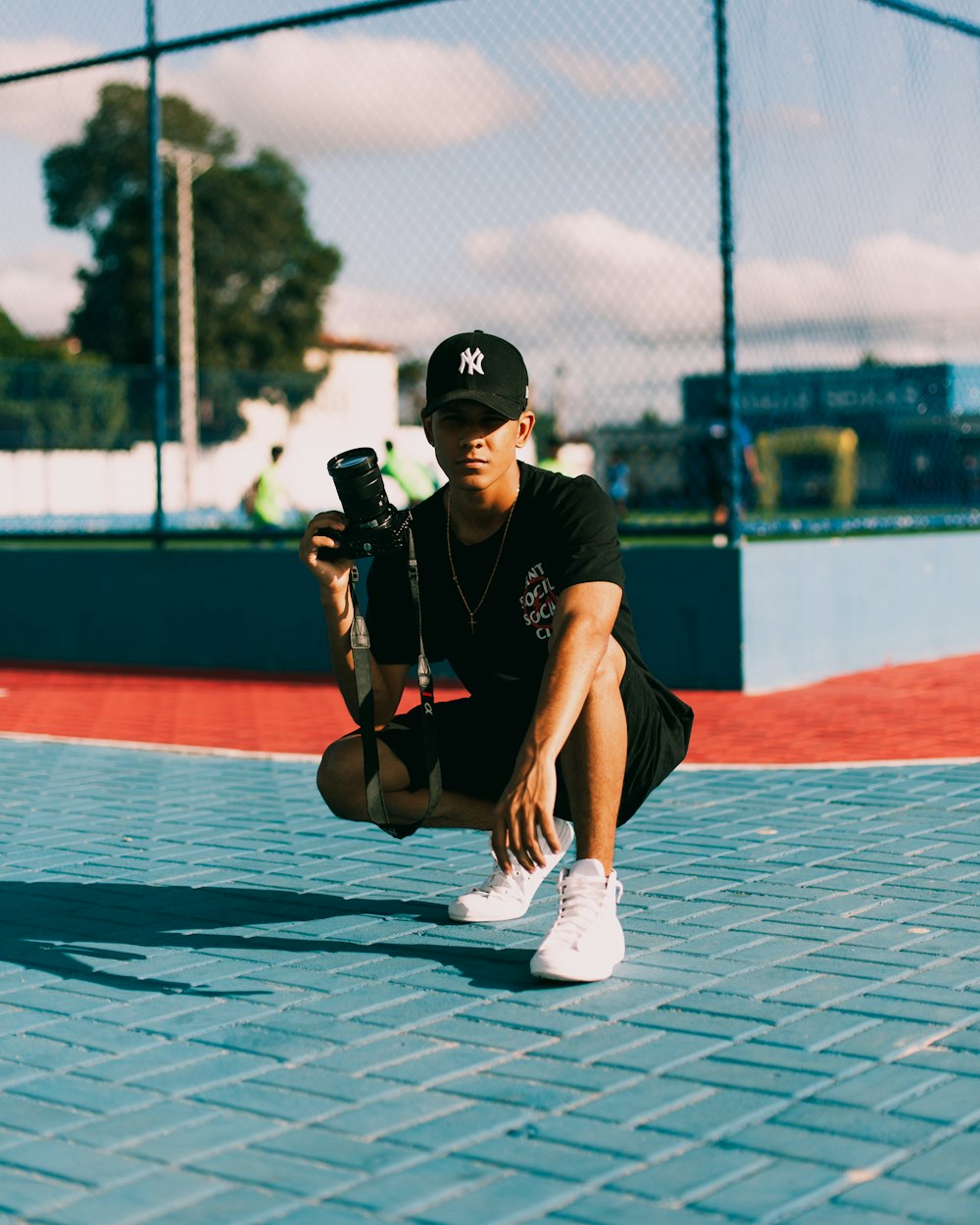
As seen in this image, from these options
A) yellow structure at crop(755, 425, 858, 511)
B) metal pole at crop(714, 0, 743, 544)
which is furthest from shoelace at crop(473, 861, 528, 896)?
yellow structure at crop(755, 425, 858, 511)

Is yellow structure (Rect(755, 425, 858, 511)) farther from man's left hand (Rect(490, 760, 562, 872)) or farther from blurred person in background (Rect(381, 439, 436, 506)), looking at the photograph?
man's left hand (Rect(490, 760, 562, 872))

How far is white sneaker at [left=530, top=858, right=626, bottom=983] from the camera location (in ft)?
13.2

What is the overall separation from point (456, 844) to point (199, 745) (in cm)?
313

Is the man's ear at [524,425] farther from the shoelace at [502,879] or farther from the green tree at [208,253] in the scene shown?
the green tree at [208,253]

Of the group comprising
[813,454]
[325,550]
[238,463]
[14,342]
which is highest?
[14,342]

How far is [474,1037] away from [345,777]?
0.98 m

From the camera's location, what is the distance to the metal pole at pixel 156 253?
12523 mm

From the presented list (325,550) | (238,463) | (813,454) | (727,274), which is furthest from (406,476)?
(238,463)

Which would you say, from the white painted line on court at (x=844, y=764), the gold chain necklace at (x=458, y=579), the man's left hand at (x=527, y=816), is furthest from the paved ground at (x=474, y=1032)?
the white painted line on court at (x=844, y=764)

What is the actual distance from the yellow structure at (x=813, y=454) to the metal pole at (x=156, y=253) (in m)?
4.90

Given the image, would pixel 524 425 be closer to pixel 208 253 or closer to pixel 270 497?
pixel 270 497

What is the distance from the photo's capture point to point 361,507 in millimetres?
4117

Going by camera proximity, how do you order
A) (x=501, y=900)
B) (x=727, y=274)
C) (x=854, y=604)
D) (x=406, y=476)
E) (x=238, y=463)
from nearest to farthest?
1. (x=501, y=900)
2. (x=727, y=274)
3. (x=854, y=604)
4. (x=406, y=476)
5. (x=238, y=463)

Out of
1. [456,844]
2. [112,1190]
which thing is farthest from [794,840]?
[112,1190]
